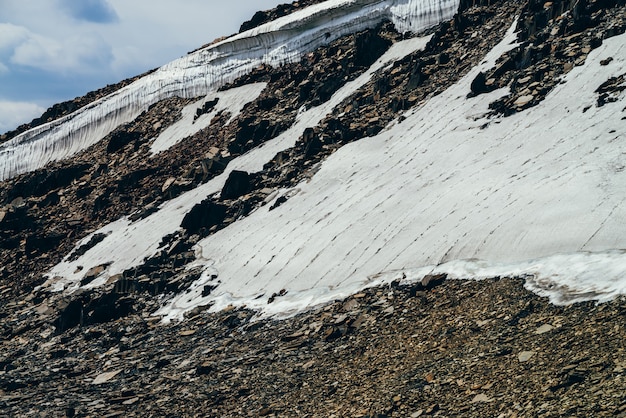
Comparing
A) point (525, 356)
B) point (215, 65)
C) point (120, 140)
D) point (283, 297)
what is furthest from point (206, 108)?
point (525, 356)

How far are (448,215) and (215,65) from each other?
1268 inches

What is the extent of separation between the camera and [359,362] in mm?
15609

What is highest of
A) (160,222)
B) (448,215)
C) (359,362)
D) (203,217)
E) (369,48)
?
(369,48)

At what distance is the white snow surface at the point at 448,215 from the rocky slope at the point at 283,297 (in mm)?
747

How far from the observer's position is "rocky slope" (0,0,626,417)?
501 inches

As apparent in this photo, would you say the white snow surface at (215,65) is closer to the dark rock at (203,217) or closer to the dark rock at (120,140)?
the dark rock at (120,140)

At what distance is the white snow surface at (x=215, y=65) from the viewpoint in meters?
43.0

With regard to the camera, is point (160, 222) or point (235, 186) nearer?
point (235, 186)

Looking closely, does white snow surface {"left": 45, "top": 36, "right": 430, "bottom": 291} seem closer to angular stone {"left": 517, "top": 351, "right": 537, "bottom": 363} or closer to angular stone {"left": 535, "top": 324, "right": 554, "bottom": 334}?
angular stone {"left": 535, "top": 324, "right": 554, "bottom": 334}

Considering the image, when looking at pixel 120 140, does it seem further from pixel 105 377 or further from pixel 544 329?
pixel 544 329

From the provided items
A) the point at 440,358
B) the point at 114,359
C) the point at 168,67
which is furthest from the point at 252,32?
the point at 440,358

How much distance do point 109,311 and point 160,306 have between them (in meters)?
2.13

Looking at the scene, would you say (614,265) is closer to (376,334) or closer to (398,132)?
(376,334)

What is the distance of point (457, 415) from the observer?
11.4m
